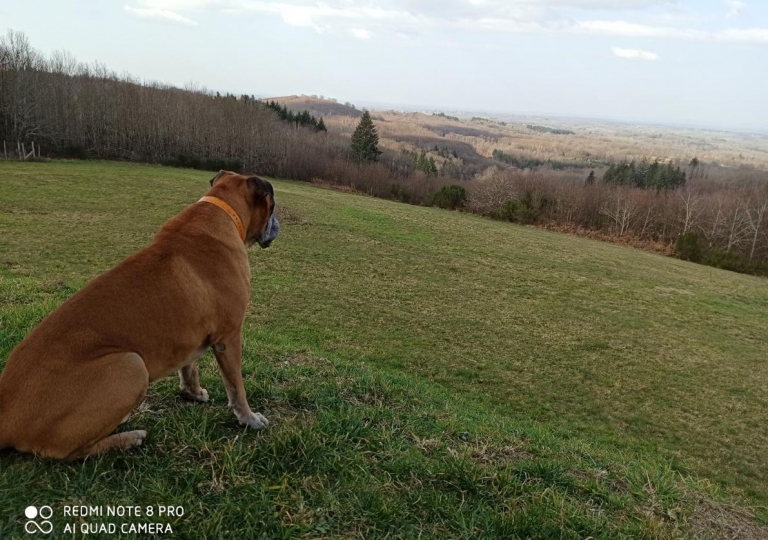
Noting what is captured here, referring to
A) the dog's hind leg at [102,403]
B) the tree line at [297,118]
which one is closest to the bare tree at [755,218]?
the dog's hind leg at [102,403]

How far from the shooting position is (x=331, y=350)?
37.9 ft

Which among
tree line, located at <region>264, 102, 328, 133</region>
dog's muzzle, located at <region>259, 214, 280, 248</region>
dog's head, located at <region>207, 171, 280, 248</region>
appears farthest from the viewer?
tree line, located at <region>264, 102, 328, 133</region>

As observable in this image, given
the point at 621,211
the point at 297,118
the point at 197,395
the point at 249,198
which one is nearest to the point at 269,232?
the point at 249,198

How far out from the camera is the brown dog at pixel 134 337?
2697 millimetres

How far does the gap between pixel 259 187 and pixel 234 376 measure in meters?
1.54

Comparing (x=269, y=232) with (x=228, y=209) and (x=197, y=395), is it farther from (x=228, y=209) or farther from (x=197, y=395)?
(x=197, y=395)

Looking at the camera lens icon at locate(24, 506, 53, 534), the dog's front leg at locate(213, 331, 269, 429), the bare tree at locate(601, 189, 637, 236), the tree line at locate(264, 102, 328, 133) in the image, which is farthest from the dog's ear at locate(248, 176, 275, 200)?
the tree line at locate(264, 102, 328, 133)

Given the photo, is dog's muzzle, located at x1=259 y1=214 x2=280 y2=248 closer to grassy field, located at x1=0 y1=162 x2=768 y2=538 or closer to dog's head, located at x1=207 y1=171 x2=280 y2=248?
dog's head, located at x1=207 y1=171 x2=280 y2=248

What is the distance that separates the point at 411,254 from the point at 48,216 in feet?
56.3

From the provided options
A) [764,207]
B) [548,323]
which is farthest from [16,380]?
[764,207]

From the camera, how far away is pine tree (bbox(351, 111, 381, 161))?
7794 centimetres

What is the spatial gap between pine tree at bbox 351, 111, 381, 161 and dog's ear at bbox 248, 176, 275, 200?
245 ft

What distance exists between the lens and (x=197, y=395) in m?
3.92

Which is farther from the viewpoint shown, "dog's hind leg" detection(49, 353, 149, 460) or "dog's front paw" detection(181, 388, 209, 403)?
"dog's front paw" detection(181, 388, 209, 403)
